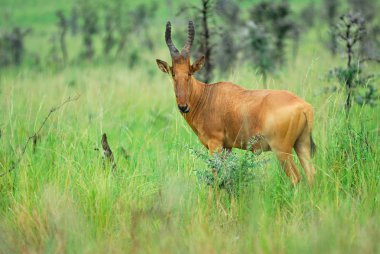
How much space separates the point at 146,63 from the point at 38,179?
16.4 m

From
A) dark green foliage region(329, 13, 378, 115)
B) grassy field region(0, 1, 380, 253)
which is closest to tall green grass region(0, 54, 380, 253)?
grassy field region(0, 1, 380, 253)

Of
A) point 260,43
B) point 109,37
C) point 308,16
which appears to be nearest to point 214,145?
point 260,43

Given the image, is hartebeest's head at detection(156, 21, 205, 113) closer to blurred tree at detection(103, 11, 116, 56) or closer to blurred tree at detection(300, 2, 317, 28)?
blurred tree at detection(103, 11, 116, 56)

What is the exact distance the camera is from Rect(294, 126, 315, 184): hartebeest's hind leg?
525cm

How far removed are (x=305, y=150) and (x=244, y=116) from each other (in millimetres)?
720

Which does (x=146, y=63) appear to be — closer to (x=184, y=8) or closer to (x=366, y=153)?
(x=184, y=8)

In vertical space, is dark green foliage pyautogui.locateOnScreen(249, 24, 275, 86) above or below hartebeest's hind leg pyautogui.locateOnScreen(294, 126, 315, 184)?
above

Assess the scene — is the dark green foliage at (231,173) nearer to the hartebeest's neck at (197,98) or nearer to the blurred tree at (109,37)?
the hartebeest's neck at (197,98)

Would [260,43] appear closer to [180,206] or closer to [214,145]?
[214,145]

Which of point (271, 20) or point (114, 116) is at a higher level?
point (271, 20)

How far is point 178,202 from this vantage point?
14.7 feet

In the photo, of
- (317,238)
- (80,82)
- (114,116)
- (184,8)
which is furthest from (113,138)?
(80,82)

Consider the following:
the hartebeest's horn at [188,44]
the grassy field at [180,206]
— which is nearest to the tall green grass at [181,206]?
the grassy field at [180,206]

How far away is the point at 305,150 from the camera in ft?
17.5
